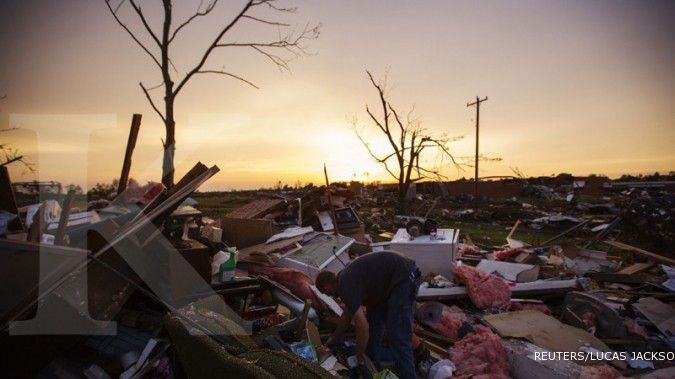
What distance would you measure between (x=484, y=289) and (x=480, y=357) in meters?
1.69

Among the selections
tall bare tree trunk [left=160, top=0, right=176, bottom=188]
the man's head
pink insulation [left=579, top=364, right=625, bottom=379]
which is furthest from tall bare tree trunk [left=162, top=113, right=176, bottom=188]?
pink insulation [left=579, top=364, right=625, bottom=379]

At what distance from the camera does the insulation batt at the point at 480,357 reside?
3.80 metres

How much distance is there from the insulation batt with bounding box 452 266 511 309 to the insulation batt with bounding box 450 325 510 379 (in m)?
1.05

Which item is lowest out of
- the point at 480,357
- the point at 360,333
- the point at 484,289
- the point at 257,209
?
the point at 480,357

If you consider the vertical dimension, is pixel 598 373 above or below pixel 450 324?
above

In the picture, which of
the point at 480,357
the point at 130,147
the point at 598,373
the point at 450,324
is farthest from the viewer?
the point at 130,147

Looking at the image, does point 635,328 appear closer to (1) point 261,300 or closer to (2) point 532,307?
(2) point 532,307

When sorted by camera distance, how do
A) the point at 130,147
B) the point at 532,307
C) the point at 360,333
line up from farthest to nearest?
the point at 130,147, the point at 532,307, the point at 360,333

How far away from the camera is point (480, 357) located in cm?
405

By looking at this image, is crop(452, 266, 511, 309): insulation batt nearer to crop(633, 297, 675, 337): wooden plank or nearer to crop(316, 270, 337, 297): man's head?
crop(633, 297, 675, 337): wooden plank

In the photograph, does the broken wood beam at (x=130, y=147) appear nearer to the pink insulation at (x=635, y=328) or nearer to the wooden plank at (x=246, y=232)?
the wooden plank at (x=246, y=232)

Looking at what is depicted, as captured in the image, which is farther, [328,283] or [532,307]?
[532,307]

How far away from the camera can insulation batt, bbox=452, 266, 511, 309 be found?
17.9 feet

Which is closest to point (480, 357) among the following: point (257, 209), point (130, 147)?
point (257, 209)
